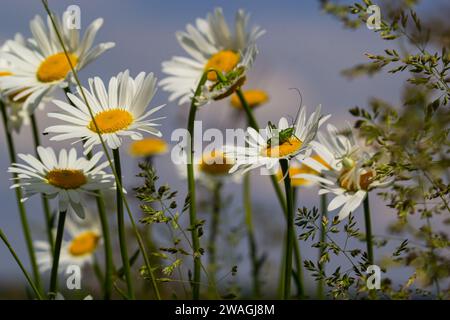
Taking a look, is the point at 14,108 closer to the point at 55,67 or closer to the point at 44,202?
the point at 44,202

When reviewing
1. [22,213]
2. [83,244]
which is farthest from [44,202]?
[83,244]

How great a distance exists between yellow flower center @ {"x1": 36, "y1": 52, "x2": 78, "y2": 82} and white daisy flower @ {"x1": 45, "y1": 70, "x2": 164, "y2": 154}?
248 mm

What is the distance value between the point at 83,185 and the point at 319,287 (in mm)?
735

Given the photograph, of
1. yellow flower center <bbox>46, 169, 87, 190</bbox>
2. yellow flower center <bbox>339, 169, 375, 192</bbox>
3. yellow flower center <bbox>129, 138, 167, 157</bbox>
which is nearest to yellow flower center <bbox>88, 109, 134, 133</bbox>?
yellow flower center <bbox>46, 169, 87, 190</bbox>

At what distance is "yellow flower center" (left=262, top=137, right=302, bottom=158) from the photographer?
1.29 m

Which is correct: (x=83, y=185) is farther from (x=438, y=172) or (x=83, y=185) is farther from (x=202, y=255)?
(x=438, y=172)

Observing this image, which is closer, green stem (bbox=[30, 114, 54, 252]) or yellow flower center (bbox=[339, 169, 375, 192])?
yellow flower center (bbox=[339, 169, 375, 192])

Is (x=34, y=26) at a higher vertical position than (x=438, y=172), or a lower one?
higher

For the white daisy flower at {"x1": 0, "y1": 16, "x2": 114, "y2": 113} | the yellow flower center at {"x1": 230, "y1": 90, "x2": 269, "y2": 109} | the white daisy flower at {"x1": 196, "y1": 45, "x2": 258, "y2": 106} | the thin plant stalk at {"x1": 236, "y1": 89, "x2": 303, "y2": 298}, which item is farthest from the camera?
the yellow flower center at {"x1": 230, "y1": 90, "x2": 269, "y2": 109}

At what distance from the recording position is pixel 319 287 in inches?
76.7

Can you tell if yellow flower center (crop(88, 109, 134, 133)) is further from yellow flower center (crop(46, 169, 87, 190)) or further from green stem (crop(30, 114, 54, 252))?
green stem (crop(30, 114, 54, 252))

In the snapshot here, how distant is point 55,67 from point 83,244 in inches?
36.1

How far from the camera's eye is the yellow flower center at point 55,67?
1732 mm
